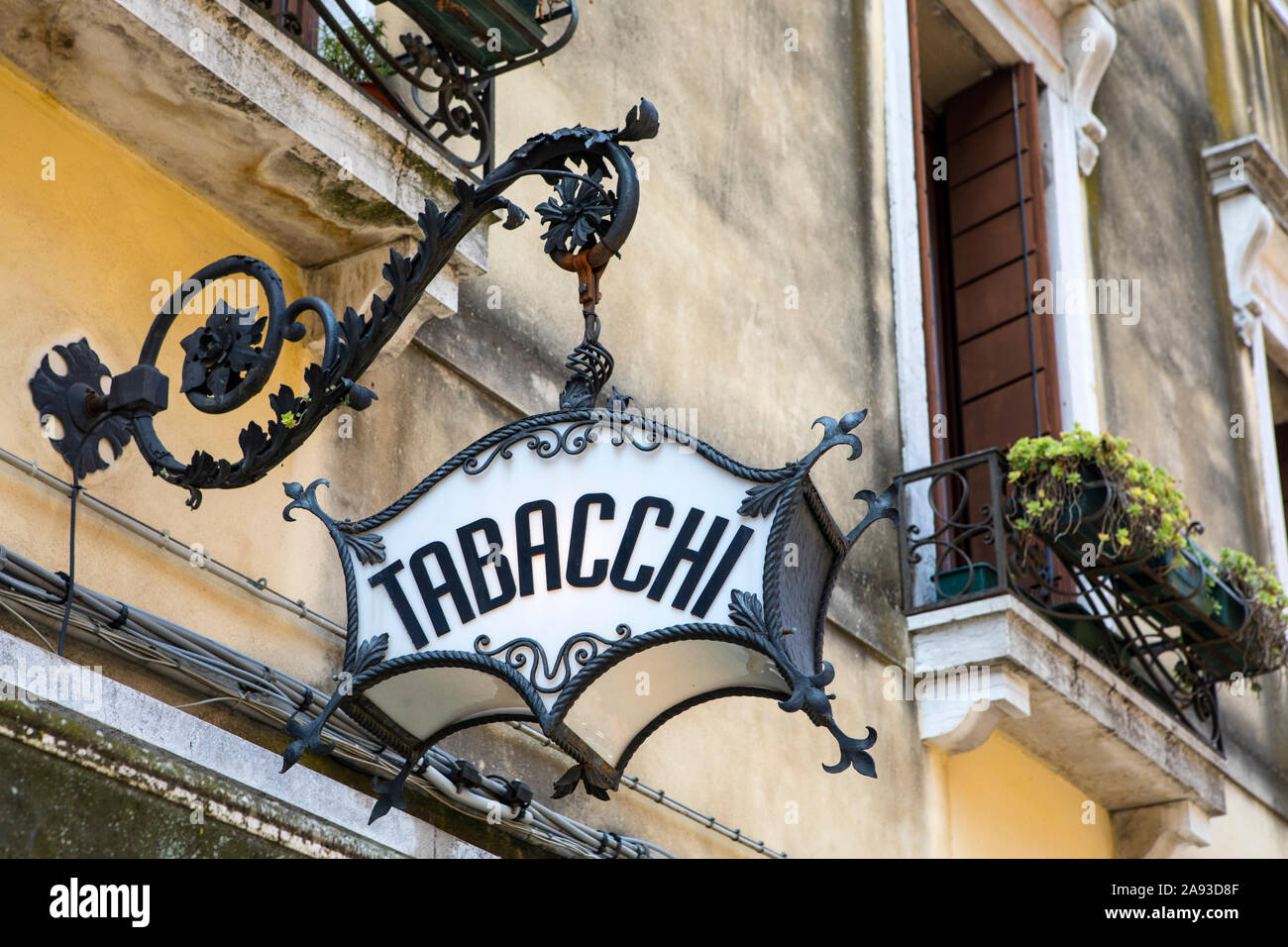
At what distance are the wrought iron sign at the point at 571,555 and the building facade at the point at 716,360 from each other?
0.50m

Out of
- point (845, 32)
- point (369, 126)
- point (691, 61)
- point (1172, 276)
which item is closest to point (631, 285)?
point (691, 61)

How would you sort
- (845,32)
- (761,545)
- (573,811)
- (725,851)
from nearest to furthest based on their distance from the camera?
(761,545) → (573,811) → (725,851) → (845,32)

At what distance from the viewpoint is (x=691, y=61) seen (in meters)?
7.47

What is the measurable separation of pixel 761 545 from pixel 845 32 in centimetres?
536

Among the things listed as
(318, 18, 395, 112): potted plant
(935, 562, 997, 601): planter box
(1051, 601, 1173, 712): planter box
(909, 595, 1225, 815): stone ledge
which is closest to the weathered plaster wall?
(909, 595, 1225, 815): stone ledge

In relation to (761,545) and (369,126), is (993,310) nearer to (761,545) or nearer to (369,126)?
(369,126)

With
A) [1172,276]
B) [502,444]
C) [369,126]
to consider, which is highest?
[1172,276]

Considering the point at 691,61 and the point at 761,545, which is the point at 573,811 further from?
the point at 691,61

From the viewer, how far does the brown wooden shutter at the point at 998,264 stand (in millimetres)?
9180

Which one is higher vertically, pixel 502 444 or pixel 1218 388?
pixel 1218 388

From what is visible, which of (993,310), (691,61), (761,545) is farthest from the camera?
(993,310)

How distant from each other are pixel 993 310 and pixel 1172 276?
1.94m

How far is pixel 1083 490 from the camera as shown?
7688 millimetres

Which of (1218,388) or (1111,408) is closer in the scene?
(1111,408)
